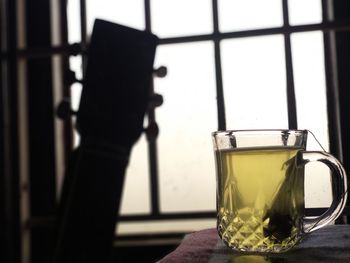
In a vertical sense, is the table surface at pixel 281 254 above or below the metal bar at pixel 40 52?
below

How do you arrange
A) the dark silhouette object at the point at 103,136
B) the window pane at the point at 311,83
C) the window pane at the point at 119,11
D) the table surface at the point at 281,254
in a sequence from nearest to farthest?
the table surface at the point at 281,254
the dark silhouette object at the point at 103,136
the window pane at the point at 311,83
the window pane at the point at 119,11

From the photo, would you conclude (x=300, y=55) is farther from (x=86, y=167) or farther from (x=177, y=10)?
(x=86, y=167)

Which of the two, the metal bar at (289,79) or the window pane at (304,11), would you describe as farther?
the window pane at (304,11)

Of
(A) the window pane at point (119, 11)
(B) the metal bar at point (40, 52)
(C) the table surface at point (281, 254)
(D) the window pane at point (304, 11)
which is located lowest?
(C) the table surface at point (281, 254)

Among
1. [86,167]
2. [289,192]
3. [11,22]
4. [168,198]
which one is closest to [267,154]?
[289,192]

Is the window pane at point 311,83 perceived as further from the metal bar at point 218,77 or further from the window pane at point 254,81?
the metal bar at point 218,77

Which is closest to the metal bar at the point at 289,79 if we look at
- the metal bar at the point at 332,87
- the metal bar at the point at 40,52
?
the metal bar at the point at 332,87

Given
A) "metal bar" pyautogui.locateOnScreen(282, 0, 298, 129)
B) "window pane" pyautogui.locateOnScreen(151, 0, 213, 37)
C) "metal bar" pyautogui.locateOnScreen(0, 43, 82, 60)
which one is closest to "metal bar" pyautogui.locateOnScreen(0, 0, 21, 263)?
"metal bar" pyautogui.locateOnScreen(0, 43, 82, 60)
